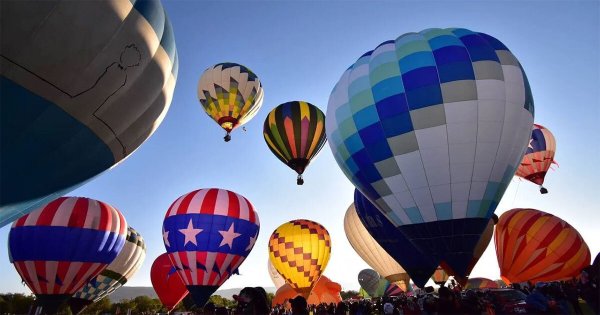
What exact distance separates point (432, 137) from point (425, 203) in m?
1.71

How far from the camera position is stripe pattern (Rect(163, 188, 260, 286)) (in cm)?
1291

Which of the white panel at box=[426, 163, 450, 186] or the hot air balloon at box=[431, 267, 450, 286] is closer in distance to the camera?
the white panel at box=[426, 163, 450, 186]

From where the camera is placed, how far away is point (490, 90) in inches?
348

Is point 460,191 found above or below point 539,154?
below

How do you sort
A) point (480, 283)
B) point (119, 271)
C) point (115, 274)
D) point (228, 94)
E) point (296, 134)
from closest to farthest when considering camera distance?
point (115, 274) < point (119, 271) < point (296, 134) < point (228, 94) < point (480, 283)

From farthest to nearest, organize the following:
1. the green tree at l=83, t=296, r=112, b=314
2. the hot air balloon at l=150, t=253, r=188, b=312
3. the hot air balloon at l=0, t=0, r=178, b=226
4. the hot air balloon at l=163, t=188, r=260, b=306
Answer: the green tree at l=83, t=296, r=112, b=314, the hot air balloon at l=150, t=253, r=188, b=312, the hot air balloon at l=163, t=188, r=260, b=306, the hot air balloon at l=0, t=0, r=178, b=226

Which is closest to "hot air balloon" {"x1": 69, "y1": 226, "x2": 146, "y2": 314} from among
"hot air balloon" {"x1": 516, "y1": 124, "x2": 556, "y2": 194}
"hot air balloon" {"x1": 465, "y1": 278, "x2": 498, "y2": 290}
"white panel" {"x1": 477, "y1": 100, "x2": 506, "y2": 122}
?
"white panel" {"x1": 477, "y1": 100, "x2": 506, "y2": 122}

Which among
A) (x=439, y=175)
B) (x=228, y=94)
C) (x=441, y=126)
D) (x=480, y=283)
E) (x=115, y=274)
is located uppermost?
(x=228, y=94)

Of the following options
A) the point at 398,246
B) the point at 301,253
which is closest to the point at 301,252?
the point at 301,253

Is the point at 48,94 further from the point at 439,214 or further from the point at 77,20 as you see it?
the point at 439,214

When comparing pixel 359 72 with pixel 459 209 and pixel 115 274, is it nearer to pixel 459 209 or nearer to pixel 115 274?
pixel 459 209

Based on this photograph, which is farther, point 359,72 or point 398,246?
point 398,246

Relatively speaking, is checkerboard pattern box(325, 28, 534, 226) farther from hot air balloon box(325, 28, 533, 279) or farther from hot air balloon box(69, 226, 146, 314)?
hot air balloon box(69, 226, 146, 314)

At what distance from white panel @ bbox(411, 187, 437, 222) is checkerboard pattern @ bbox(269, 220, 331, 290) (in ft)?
37.1
